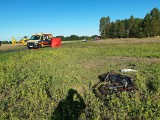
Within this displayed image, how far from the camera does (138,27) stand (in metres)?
96.6

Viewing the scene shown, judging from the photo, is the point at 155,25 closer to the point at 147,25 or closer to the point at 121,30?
the point at 147,25

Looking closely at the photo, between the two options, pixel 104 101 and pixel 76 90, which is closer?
pixel 104 101

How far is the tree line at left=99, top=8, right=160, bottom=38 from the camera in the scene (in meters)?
88.4

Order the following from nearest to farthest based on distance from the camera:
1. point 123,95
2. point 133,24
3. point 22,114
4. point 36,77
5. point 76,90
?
point 22,114
point 123,95
point 76,90
point 36,77
point 133,24

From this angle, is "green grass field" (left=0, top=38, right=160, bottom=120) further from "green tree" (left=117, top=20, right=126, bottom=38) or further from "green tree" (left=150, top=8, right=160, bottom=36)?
"green tree" (left=117, top=20, right=126, bottom=38)

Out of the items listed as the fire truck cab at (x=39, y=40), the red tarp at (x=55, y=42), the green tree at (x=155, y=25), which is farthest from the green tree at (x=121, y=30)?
the red tarp at (x=55, y=42)

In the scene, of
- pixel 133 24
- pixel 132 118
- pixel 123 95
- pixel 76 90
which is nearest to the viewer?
pixel 132 118

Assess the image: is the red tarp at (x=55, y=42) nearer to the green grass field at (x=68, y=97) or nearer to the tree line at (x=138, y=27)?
the green grass field at (x=68, y=97)

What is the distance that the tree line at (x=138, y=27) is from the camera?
88.4m

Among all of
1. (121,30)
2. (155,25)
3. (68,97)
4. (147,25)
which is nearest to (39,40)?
(68,97)

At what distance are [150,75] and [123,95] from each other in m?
4.56

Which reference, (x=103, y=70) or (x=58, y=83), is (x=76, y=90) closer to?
(x=58, y=83)

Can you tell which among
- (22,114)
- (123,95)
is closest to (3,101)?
(22,114)

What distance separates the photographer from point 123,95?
9.66 m
